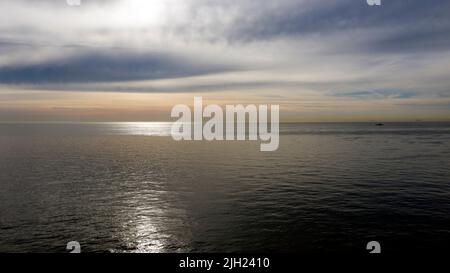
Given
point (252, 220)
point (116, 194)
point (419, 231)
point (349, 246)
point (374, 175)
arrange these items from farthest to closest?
point (374, 175)
point (116, 194)
point (252, 220)
point (419, 231)
point (349, 246)

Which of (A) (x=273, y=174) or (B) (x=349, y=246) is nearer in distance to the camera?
(B) (x=349, y=246)

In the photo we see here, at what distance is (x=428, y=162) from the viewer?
240ft

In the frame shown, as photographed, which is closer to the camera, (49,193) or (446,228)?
(446,228)

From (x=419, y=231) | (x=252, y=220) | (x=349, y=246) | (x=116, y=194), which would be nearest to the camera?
(x=349, y=246)

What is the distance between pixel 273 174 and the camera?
5994 cm

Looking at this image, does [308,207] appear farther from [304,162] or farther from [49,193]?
[304,162]

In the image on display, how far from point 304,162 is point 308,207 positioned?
40.7 m

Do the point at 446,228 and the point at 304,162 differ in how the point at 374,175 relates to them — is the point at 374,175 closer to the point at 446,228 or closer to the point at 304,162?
the point at 304,162

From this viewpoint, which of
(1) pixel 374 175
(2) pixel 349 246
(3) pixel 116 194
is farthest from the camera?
(1) pixel 374 175

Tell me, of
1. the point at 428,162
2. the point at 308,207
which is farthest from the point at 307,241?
the point at 428,162

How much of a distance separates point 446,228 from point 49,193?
4678cm

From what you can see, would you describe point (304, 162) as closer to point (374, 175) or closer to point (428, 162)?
point (374, 175)
